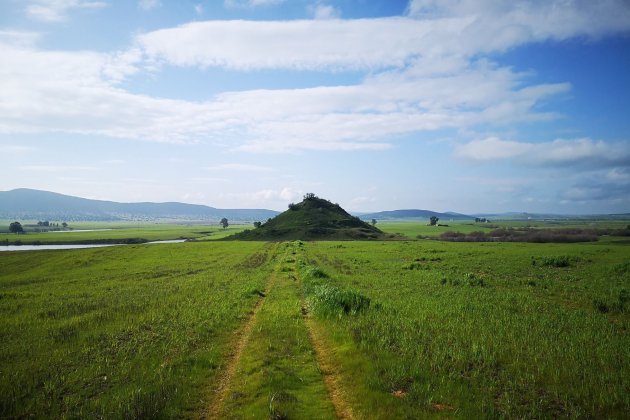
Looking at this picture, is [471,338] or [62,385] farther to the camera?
[471,338]

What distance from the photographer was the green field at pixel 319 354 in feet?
35.3

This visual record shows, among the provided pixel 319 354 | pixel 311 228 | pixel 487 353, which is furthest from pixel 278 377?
pixel 311 228

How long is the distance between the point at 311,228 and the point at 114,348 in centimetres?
13897

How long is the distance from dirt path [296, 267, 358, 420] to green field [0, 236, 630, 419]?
60 millimetres

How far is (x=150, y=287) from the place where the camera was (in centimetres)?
3366

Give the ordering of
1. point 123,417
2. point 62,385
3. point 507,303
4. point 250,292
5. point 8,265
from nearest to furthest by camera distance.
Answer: point 123,417 < point 62,385 < point 507,303 < point 250,292 < point 8,265

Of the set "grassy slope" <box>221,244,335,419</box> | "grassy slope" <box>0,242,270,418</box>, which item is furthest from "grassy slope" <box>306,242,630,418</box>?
"grassy slope" <box>0,242,270,418</box>

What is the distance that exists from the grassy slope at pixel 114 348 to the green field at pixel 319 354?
0.23 feet

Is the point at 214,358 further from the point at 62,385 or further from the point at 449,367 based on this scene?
the point at 449,367

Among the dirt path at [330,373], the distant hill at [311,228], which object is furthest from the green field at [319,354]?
the distant hill at [311,228]

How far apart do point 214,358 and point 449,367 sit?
9116 mm

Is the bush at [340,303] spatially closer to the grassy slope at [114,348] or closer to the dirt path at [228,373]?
the dirt path at [228,373]

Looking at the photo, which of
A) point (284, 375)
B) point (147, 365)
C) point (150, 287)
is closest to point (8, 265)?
point (150, 287)

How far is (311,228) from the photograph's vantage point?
155 meters
